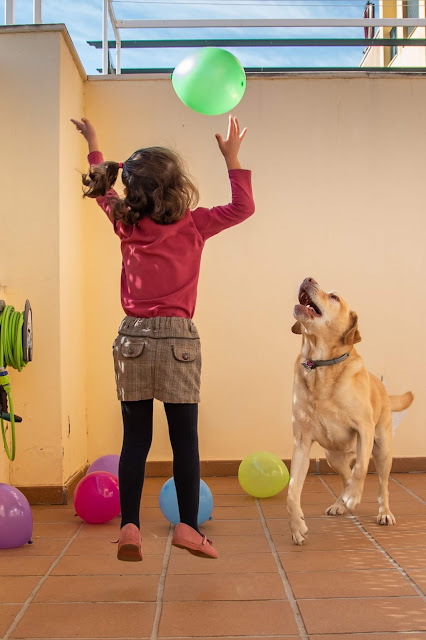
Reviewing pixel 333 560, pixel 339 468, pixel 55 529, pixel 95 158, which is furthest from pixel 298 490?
pixel 95 158

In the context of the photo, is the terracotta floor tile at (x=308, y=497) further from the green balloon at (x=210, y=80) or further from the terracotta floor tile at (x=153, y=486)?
the green balloon at (x=210, y=80)

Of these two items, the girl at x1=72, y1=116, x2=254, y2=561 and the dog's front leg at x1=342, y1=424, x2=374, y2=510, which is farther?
the dog's front leg at x1=342, y1=424, x2=374, y2=510

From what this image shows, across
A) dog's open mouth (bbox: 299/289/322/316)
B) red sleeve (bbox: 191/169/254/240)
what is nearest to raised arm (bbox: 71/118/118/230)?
red sleeve (bbox: 191/169/254/240)

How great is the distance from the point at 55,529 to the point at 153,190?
201 cm

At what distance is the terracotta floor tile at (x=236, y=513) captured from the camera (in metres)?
4.07

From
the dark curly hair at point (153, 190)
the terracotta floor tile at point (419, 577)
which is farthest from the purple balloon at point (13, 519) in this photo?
the terracotta floor tile at point (419, 577)

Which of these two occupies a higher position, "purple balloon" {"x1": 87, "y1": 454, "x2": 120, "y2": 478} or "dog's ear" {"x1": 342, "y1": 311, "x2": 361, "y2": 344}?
"dog's ear" {"x1": 342, "y1": 311, "x2": 361, "y2": 344}

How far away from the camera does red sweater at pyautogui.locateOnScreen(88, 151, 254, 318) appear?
106 inches

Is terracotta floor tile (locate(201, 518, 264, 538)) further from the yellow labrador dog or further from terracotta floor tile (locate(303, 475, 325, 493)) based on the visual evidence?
terracotta floor tile (locate(303, 475, 325, 493))

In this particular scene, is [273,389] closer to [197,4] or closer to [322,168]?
[322,168]

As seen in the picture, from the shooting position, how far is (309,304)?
380 centimetres

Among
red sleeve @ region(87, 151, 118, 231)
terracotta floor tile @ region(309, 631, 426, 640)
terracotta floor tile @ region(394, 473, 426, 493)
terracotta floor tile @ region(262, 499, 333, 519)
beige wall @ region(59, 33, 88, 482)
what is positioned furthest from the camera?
terracotta floor tile @ region(394, 473, 426, 493)

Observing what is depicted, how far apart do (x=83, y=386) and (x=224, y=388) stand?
1.01m

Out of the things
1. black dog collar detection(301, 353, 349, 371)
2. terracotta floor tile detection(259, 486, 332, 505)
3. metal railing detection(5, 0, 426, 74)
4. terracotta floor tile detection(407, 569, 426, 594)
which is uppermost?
metal railing detection(5, 0, 426, 74)
